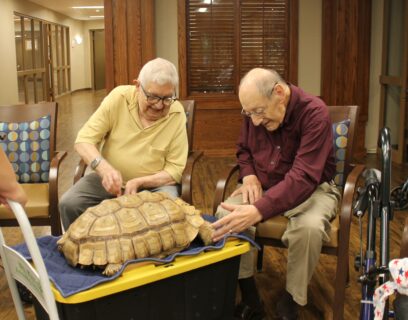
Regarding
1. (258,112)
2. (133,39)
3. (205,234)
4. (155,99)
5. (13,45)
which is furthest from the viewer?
(13,45)

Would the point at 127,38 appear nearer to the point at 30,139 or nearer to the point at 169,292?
the point at 30,139

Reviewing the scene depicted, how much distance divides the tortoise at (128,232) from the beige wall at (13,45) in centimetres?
925

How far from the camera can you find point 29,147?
118 inches

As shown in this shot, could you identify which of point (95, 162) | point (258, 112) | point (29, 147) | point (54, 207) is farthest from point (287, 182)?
point (29, 147)

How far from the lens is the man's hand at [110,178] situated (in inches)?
96.0

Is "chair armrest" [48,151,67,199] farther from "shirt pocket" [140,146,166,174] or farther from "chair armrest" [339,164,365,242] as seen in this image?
"chair armrest" [339,164,365,242]

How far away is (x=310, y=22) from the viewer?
625cm

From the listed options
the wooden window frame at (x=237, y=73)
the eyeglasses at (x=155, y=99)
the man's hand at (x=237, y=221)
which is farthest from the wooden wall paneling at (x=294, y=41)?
the man's hand at (x=237, y=221)

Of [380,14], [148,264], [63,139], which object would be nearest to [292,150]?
[148,264]

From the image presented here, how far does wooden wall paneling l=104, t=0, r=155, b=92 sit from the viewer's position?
5.97 m

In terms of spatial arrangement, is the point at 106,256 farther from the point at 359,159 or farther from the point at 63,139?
the point at 63,139

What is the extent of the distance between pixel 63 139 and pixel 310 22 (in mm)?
3770

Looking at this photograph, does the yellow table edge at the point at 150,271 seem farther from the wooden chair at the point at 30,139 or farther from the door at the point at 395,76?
the door at the point at 395,76

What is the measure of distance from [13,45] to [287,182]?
408 inches
